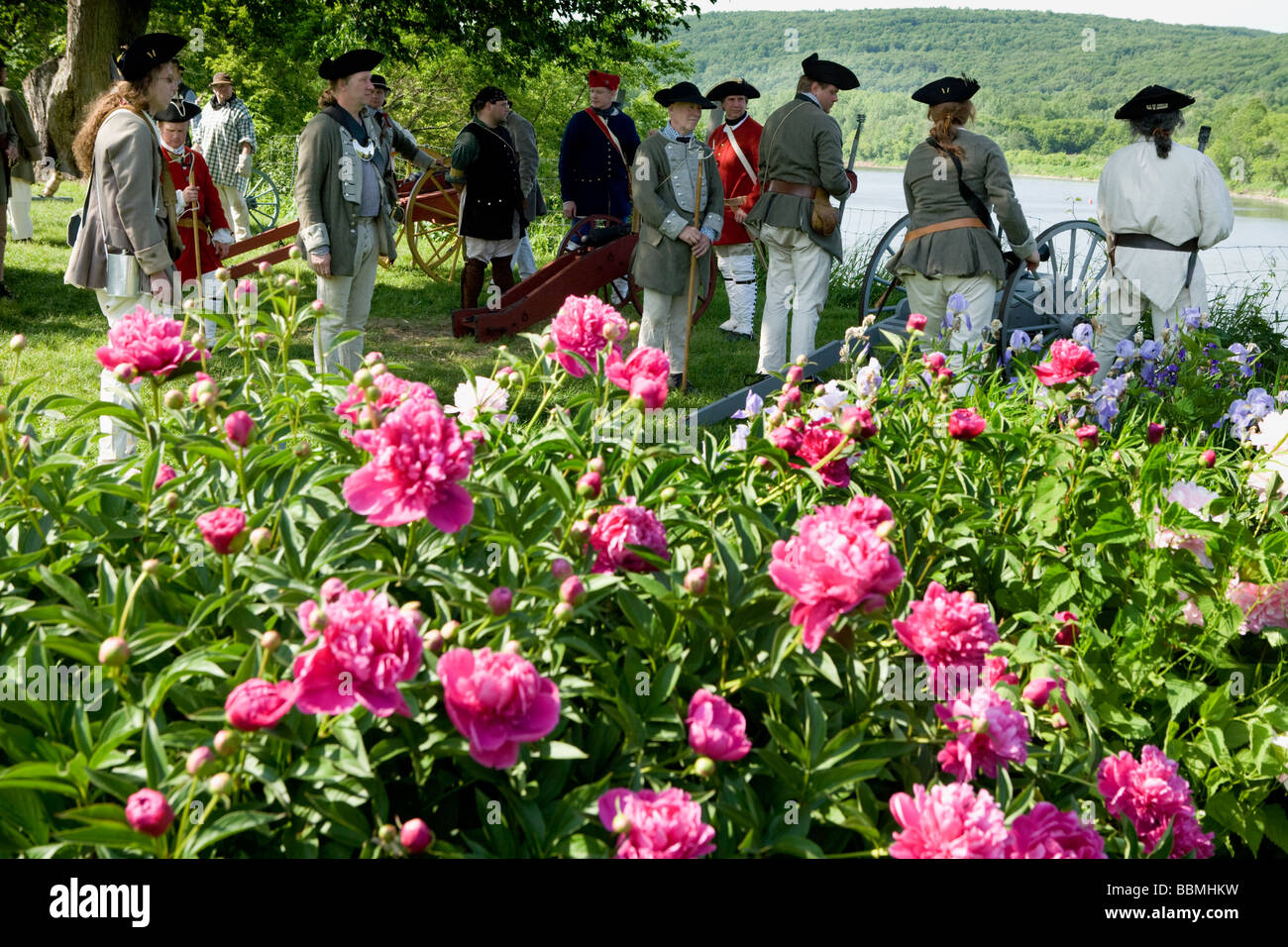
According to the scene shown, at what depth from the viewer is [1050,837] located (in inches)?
51.7

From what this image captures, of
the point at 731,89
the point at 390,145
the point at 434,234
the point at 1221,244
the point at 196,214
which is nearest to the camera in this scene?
the point at 196,214

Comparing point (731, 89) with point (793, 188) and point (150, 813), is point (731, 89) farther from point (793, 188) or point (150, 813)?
point (150, 813)

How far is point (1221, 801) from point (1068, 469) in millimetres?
803

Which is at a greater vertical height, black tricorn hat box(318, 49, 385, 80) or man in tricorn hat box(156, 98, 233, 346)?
black tricorn hat box(318, 49, 385, 80)

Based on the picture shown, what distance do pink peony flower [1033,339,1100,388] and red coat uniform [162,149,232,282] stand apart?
399cm

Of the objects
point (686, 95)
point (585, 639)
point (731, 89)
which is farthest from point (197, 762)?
point (731, 89)

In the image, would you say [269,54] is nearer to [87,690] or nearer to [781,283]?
[781,283]

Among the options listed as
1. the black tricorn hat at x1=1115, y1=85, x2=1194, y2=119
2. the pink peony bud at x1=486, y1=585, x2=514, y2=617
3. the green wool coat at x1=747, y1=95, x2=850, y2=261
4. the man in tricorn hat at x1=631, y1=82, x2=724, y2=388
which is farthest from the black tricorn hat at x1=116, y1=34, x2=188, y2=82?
the black tricorn hat at x1=1115, y1=85, x2=1194, y2=119

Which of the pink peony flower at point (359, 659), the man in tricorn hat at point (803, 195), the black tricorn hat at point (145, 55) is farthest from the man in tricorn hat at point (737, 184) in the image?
the pink peony flower at point (359, 659)

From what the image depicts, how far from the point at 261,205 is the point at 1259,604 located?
48.2 ft

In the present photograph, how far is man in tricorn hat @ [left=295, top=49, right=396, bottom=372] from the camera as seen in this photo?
195 inches

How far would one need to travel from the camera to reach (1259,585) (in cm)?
214

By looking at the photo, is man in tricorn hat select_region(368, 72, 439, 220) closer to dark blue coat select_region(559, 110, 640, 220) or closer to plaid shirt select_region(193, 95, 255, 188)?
dark blue coat select_region(559, 110, 640, 220)
